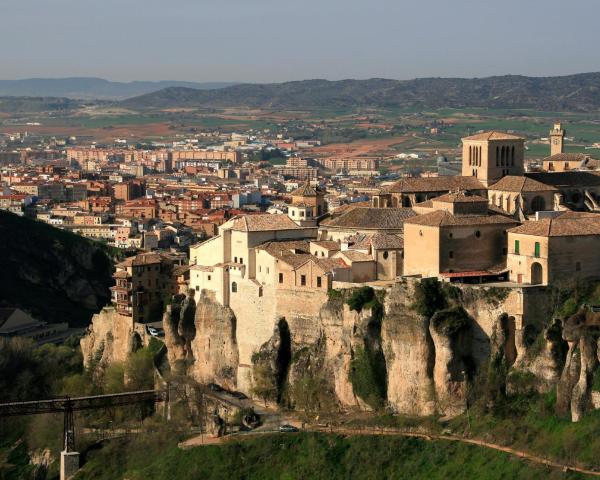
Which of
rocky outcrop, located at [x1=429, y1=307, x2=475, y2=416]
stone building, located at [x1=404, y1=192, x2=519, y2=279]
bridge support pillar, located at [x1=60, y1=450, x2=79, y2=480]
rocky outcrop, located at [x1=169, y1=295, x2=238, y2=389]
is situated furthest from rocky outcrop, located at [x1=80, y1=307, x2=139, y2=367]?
rocky outcrop, located at [x1=429, y1=307, x2=475, y2=416]

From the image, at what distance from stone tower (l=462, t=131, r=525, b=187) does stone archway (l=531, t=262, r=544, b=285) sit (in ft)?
31.9

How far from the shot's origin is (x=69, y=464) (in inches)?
1916

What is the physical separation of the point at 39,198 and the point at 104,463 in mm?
81073

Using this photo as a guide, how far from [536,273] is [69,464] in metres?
17.1

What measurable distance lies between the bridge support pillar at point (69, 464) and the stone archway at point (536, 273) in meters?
16.6

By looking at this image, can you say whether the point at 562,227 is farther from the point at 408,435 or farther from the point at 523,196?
the point at 408,435

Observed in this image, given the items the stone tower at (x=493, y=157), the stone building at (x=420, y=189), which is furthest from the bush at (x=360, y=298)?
the stone tower at (x=493, y=157)

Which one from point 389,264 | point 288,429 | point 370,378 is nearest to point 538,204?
point 389,264

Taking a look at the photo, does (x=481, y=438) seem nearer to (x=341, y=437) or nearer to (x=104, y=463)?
(x=341, y=437)

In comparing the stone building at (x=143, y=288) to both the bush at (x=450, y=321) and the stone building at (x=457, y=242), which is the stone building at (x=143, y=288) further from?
the bush at (x=450, y=321)

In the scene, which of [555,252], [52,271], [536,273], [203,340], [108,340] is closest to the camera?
[555,252]

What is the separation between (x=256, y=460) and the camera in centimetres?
4472

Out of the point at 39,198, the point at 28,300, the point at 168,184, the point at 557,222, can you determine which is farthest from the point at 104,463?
the point at 168,184

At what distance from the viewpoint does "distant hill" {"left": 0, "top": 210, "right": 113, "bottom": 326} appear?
80688 mm
